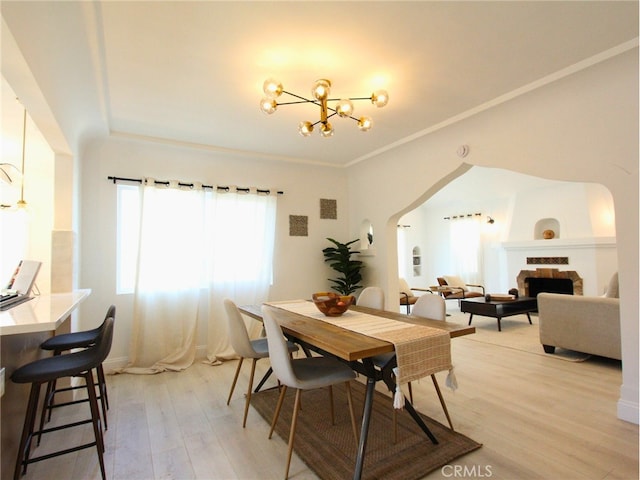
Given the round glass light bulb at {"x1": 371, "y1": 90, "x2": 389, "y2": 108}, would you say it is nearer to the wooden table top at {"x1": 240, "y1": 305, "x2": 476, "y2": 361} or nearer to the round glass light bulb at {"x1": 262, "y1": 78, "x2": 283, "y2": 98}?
the round glass light bulb at {"x1": 262, "y1": 78, "x2": 283, "y2": 98}

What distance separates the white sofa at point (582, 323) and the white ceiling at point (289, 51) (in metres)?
2.45

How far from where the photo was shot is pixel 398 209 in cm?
421

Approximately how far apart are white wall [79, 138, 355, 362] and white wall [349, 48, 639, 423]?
1.77 m

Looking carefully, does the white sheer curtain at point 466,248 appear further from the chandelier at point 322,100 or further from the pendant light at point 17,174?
the pendant light at point 17,174

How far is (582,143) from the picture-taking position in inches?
98.9

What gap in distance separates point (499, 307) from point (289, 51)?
469cm

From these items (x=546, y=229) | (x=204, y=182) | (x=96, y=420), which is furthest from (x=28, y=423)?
(x=546, y=229)

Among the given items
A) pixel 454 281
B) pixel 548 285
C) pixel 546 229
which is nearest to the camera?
pixel 548 285

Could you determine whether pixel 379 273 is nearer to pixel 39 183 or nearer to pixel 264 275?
pixel 264 275

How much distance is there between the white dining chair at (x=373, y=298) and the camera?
3.09 metres

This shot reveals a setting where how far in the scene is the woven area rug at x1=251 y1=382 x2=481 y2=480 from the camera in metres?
1.86

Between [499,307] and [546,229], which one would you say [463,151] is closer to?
[499,307]

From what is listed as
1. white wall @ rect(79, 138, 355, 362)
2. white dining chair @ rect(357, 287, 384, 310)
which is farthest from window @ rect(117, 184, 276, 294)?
white dining chair @ rect(357, 287, 384, 310)

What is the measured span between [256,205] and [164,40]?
244cm
